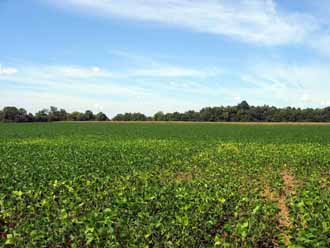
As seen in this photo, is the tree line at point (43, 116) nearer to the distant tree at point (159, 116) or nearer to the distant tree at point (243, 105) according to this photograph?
the distant tree at point (159, 116)

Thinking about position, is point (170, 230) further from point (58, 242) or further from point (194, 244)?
point (58, 242)

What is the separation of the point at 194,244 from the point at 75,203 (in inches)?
121

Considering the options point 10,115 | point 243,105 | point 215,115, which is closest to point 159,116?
point 215,115

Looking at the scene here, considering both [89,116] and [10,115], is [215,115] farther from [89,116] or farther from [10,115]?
[10,115]

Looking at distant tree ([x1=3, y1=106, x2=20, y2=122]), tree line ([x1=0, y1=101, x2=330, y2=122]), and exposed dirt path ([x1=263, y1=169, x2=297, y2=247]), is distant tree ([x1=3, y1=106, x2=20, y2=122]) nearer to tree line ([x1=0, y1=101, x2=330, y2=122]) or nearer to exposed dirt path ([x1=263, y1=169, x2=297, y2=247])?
tree line ([x1=0, y1=101, x2=330, y2=122])

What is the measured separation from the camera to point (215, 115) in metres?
111

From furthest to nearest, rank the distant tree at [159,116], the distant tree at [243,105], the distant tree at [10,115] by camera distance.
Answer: the distant tree at [243,105]
the distant tree at [159,116]
the distant tree at [10,115]

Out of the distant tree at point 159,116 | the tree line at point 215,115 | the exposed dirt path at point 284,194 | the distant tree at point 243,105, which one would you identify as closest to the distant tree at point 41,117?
the tree line at point 215,115

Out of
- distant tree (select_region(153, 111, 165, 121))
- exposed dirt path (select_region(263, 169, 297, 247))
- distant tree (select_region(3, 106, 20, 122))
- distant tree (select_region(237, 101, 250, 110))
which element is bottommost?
exposed dirt path (select_region(263, 169, 297, 247))

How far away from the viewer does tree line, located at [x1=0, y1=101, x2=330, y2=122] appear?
101 meters

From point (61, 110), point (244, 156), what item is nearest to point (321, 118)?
point (61, 110)

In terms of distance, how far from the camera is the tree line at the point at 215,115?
3962 inches

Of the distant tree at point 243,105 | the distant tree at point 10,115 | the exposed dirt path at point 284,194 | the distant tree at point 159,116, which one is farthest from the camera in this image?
the distant tree at point 243,105

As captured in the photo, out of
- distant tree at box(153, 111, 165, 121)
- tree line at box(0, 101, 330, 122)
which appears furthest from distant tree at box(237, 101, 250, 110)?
distant tree at box(153, 111, 165, 121)
